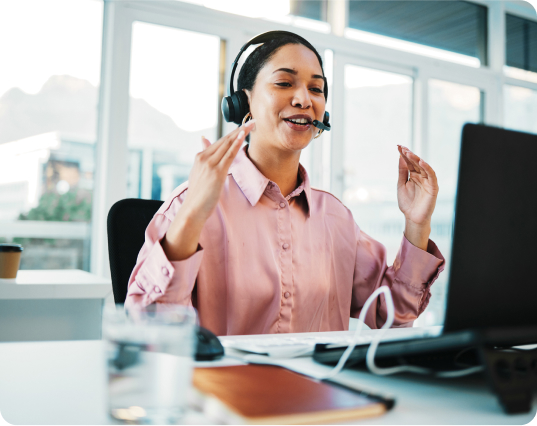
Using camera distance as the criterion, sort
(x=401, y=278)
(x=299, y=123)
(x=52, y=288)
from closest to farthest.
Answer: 1. (x=401, y=278)
2. (x=299, y=123)
3. (x=52, y=288)

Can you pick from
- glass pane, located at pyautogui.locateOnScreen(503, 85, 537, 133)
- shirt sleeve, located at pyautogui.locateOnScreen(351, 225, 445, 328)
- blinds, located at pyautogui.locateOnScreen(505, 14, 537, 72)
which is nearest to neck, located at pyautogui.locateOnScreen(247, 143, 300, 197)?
shirt sleeve, located at pyautogui.locateOnScreen(351, 225, 445, 328)

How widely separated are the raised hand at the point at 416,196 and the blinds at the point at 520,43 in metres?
3.74

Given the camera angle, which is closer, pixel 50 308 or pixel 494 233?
pixel 494 233

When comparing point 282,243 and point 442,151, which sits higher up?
point 442,151

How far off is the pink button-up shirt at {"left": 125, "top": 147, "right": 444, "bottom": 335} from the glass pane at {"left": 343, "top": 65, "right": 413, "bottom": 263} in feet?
7.10

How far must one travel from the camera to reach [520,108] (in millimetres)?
4312

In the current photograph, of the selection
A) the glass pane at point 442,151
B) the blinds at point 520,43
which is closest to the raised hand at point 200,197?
the glass pane at point 442,151

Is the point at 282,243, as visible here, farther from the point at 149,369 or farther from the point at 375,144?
the point at 375,144

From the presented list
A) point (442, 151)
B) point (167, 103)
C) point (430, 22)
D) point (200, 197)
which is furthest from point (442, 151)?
point (200, 197)

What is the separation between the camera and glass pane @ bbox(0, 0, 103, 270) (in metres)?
2.50

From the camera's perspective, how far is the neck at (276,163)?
4.01 ft

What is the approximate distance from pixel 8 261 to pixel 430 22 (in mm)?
3298

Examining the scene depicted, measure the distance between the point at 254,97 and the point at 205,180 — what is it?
20.5 inches

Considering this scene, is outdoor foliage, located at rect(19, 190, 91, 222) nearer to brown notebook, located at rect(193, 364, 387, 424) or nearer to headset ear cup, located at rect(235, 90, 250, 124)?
headset ear cup, located at rect(235, 90, 250, 124)
